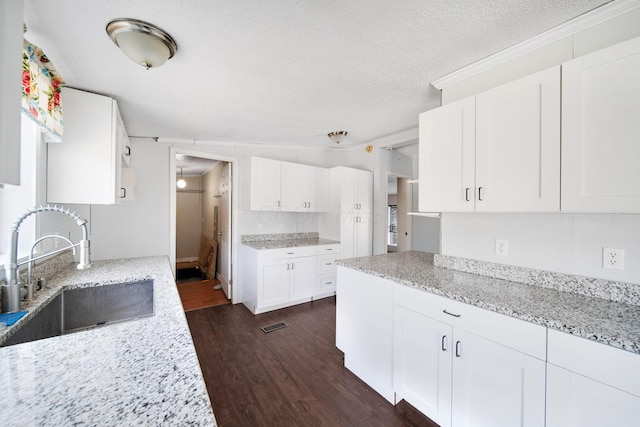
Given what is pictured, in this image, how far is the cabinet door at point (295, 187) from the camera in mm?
3812

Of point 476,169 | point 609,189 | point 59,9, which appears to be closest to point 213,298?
point 59,9

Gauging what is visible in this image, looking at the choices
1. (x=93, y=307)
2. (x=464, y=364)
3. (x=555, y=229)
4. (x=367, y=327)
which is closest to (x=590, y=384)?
(x=464, y=364)

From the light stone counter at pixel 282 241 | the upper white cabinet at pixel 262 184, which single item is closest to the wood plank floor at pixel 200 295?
the light stone counter at pixel 282 241

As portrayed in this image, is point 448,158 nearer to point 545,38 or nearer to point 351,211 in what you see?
point 545,38

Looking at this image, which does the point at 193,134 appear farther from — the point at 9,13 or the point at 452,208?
the point at 452,208

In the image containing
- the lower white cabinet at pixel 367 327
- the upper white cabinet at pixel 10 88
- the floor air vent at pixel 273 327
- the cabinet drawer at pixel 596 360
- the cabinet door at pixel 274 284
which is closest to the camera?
the upper white cabinet at pixel 10 88

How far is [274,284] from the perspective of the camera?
3443 millimetres

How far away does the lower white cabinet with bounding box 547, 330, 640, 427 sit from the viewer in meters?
0.94

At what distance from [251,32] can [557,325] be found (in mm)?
2075

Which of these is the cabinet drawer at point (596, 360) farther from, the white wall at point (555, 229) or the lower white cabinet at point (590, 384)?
the white wall at point (555, 229)

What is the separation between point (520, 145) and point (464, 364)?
1273 millimetres

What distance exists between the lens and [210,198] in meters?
5.84

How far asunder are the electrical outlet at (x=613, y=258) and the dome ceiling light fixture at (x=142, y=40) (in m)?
2.69

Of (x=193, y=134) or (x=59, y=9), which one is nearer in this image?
(x=59, y=9)
